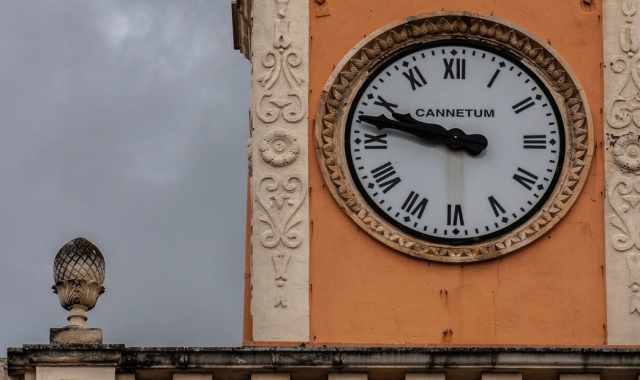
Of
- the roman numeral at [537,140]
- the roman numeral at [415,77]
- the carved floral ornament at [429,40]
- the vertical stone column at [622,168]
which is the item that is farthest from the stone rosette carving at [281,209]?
the vertical stone column at [622,168]

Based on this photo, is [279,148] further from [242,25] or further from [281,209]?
[242,25]

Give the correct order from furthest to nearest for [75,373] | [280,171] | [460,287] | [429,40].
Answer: [429,40] → [280,171] → [460,287] → [75,373]

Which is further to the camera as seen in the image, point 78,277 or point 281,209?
point 281,209

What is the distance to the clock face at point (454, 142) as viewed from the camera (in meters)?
46.5

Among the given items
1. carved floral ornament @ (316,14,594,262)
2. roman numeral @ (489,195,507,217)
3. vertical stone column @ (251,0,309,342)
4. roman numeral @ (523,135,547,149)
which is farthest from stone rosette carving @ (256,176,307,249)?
roman numeral @ (523,135,547,149)

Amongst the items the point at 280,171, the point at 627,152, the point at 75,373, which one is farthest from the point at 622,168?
the point at 75,373

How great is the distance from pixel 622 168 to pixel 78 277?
551 cm

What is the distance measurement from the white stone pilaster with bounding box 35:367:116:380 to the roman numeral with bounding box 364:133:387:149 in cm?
358

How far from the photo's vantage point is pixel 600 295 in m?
46.3

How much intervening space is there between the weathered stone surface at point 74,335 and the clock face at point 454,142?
123 inches

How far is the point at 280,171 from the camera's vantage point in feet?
153

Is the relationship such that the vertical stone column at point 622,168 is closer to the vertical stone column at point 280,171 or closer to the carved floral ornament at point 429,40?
the carved floral ornament at point 429,40

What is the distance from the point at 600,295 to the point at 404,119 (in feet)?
8.57

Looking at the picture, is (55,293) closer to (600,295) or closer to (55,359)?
(55,359)
